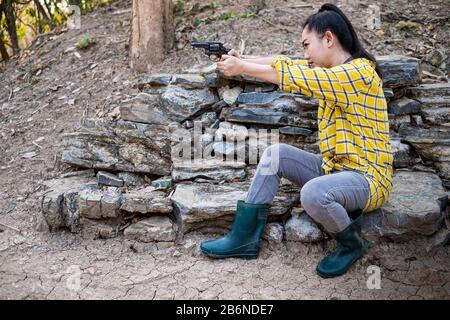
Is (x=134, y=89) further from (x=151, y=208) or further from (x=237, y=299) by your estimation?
(x=237, y=299)

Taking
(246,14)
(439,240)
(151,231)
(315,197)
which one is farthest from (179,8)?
(439,240)

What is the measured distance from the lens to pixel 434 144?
3553 millimetres

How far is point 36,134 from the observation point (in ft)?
15.1

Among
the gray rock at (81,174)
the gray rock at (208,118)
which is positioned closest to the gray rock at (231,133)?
the gray rock at (208,118)

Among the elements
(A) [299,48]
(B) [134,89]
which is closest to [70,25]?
(B) [134,89]

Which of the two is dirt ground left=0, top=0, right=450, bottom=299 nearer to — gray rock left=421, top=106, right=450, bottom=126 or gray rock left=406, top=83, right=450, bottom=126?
gray rock left=406, top=83, right=450, bottom=126

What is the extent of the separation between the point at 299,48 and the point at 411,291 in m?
2.80

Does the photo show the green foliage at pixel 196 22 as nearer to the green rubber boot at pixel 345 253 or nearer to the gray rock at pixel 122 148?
the gray rock at pixel 122 148

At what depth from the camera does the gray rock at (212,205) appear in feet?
10.7

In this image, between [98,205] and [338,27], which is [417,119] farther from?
[98,205]

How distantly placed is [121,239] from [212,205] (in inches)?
31.9

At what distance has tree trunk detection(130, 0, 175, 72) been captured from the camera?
15.4 feet

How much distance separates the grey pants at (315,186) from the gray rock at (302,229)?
36cm
